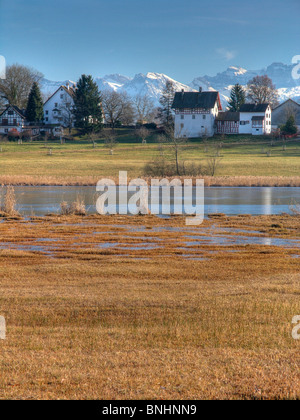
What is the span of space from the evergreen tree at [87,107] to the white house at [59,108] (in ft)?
18.1

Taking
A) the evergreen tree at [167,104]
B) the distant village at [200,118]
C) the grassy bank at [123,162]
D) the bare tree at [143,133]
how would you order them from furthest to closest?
the evergreen tree at [167,104] < the distant village at [200,118] < the bare tree at [143,133] < the grassy bank at [123,162]

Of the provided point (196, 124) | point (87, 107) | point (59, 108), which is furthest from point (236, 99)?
point (59, 108)

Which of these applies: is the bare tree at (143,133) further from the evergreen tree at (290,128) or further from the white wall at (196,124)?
the evergreen tree at (290,128)

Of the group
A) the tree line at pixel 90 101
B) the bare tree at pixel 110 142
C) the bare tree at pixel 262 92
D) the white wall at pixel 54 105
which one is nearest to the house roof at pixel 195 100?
the tree line at pixel 90 101

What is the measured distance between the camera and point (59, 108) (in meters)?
117

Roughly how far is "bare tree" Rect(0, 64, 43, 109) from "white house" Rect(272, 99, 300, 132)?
54.3 metres

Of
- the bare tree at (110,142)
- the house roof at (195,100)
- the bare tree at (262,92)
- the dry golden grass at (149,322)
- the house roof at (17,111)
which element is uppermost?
the bare tree at (262,92)

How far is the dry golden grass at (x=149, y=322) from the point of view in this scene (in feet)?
23.6

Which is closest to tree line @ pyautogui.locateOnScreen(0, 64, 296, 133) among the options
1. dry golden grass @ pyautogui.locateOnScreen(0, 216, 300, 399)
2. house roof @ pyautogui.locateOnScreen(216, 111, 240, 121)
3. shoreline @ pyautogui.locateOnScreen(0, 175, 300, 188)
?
house roof @ pyautogui.locateOnScreen(216, 111, 240, 121)

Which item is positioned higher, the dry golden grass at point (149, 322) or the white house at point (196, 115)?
the white house at point (196, 115)

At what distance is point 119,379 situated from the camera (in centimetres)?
729

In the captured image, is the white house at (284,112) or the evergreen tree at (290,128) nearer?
the evergreen tree at (290,128)

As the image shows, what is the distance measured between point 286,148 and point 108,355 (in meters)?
82.5

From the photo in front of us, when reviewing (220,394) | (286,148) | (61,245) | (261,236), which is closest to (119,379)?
(220,394)
